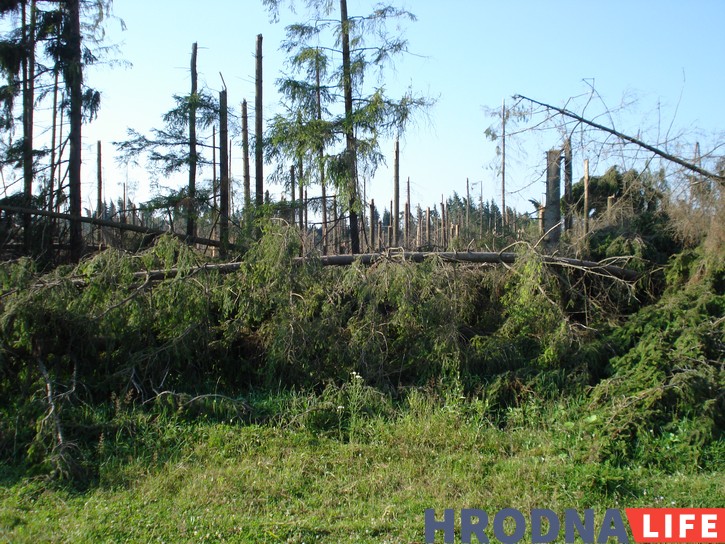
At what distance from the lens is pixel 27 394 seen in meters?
6.67

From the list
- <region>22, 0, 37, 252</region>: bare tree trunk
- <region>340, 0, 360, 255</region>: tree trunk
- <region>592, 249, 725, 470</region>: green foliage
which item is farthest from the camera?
<region>22, 0, 37, 252</region>: bare tree trunk

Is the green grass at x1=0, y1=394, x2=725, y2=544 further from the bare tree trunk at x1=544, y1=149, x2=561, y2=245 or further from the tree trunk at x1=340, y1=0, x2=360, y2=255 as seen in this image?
the tree trunk at x1=340, y1=0, x2=360, y2=255

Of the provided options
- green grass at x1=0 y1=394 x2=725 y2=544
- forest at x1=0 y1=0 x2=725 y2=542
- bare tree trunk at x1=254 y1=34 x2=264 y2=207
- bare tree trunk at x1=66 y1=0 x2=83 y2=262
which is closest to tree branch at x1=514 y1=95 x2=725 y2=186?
forest at x1=0 y1=0 x2=725 y2=542

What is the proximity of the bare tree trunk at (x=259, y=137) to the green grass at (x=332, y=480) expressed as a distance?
27.5 ft

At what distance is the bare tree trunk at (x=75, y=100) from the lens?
13.9 m

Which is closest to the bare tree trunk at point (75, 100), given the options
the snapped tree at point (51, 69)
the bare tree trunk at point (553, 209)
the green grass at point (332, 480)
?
the snapped tree at point (51, 69)

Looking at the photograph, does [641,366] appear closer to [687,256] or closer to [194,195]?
[687,256]

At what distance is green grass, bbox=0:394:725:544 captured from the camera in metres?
4.36

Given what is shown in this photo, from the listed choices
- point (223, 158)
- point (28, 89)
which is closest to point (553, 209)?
point (223, 158)

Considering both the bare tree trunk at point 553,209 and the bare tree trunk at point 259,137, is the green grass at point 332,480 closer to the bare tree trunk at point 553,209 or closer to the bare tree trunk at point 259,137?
the bare tree trunk at point 553,209

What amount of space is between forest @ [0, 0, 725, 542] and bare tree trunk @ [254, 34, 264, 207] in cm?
408

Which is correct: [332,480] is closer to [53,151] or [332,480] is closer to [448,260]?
[448,260]

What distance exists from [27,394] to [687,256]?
8.20 meters

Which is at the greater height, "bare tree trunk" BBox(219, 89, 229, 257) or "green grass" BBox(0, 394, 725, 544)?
"bare tree trunk" BBox(219, 89, 229, 257)
